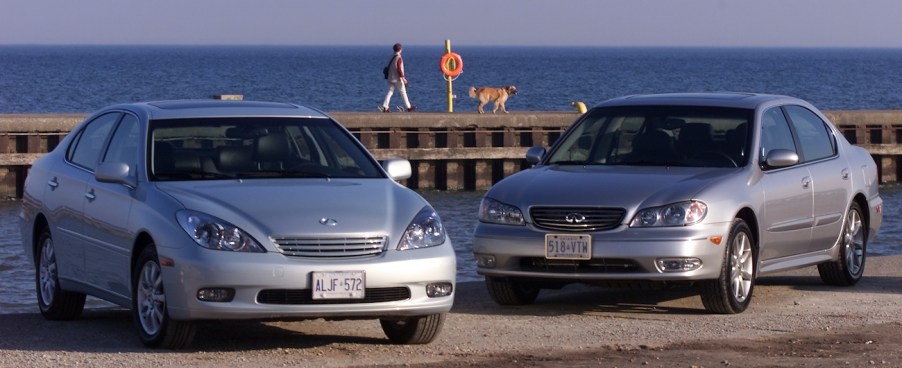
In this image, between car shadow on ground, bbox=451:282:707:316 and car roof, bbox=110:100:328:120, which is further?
car shadow on ground, bbox=451:282:707:316

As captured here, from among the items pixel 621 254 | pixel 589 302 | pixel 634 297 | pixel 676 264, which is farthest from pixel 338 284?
pixel 634 297

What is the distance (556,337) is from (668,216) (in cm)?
119

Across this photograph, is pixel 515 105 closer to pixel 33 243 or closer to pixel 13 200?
pixel 13 200

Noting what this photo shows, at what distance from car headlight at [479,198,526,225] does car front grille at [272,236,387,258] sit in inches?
81.9

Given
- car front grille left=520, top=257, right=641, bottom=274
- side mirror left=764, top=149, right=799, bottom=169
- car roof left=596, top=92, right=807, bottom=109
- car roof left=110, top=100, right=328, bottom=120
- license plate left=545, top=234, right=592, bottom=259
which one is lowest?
car front grille left=520, top=257, right=641, bottom=274

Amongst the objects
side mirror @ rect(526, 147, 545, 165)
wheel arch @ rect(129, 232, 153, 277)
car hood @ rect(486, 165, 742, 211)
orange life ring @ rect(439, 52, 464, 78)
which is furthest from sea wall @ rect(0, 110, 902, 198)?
wheel arch @ rect(129, 232, 153, 277)

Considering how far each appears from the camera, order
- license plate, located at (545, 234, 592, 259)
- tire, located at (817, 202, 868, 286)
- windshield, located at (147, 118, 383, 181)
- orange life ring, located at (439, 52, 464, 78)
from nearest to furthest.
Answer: windshield, located at (147, 118, 383, 181)
license plate, located at (545, 234, 592, 259)
tire, located at (817, 202, 868, 286)
orange life ring, located at (439, 52, 464, 78)

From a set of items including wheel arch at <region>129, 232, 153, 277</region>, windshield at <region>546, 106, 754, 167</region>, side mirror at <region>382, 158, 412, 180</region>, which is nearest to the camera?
wheel arch at <region>129, 232, 153, 277</region>

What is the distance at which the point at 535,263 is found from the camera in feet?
34.1

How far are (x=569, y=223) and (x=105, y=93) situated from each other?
68.7m

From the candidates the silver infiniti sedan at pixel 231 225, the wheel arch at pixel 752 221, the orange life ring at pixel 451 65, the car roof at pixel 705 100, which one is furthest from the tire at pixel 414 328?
the orange life ring at pixel 451 65

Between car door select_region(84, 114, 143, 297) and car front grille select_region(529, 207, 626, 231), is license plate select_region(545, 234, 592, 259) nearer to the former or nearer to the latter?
car front grille select_region(529, 207, 626, 231)

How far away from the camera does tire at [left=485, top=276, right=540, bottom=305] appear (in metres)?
10.9

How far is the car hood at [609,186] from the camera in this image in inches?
404
